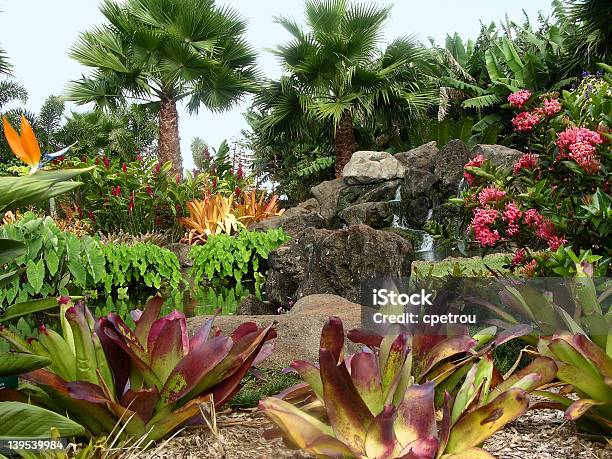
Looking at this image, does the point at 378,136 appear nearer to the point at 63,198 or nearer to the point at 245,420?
the point at 63,198

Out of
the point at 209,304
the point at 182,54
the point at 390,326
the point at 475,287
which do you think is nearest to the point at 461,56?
the point at 182,54

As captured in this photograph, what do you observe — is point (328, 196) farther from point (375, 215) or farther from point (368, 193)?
point (375, 215)

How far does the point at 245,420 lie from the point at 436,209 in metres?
10.7

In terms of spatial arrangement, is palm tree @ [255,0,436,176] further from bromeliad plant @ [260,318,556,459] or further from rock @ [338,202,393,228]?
bromeliad plant @ [260,318,556,459]

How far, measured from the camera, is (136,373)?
203 centimetres

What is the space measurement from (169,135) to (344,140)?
4.76 metres

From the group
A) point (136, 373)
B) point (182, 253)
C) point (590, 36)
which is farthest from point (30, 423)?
point (590, 36)

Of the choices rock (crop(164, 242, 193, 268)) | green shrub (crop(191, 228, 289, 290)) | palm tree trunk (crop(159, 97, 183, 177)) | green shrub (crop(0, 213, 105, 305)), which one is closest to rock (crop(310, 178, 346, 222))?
palm tree trunk (crop(159, 97, 183, 177))

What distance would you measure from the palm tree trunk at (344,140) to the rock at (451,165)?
18.6 feet

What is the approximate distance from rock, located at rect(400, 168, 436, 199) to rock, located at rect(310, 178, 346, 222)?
251 cm

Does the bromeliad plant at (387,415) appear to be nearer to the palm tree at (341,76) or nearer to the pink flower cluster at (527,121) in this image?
the pink flower cluster at (527,121)

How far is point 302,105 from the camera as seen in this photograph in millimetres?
17438

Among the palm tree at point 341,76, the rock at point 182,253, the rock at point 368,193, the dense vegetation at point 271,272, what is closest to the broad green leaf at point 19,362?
the dense vegetation at point 271,272

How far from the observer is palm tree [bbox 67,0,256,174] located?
1527cm
